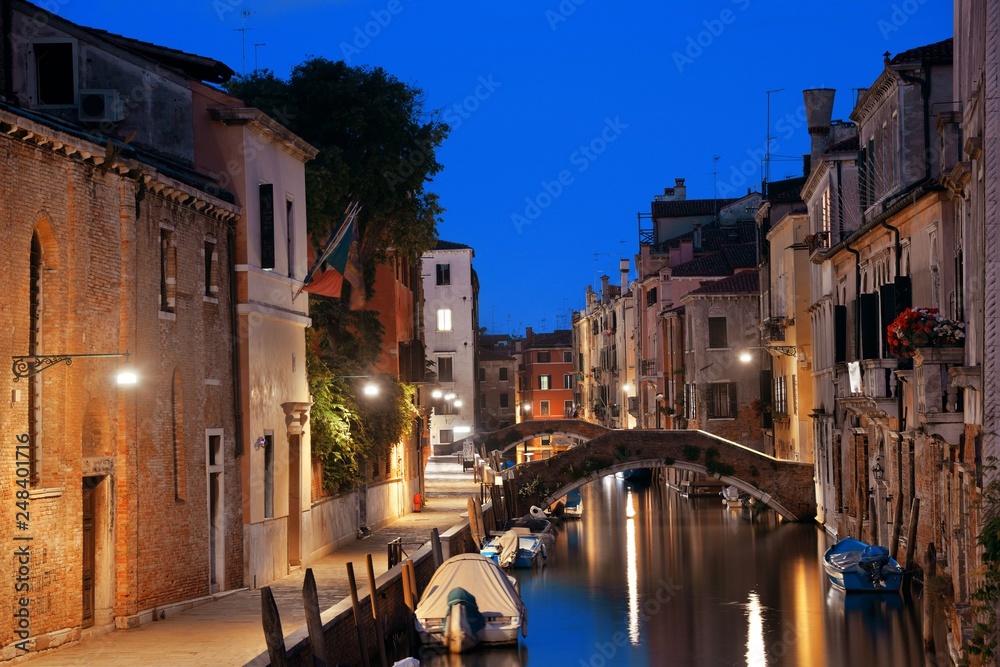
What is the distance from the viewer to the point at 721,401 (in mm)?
42375

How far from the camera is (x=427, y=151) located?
27641 millimetres

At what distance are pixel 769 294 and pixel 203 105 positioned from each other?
2197cm

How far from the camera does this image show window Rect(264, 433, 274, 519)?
19.5 m

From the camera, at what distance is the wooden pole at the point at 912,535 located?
2047 cm

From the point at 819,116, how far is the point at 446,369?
2599 centimetres

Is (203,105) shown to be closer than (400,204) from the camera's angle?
Yes

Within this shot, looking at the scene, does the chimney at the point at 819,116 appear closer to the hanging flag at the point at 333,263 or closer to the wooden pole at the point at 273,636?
the hanging flag at the point at 333,263

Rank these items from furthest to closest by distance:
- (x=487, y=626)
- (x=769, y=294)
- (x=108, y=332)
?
(x=769, y=294)
(x=487, y=626)
(x=108, y=332)

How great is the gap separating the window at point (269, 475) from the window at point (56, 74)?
5.41 m

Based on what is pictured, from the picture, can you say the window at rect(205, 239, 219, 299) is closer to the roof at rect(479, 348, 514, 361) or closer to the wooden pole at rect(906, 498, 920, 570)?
the wooden pole at rect(906, 498, 920, 570)

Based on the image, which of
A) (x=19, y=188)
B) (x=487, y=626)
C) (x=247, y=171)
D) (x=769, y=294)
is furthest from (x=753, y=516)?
Answer: (x=19, y=188)

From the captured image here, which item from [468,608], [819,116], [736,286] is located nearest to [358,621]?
[468,608]

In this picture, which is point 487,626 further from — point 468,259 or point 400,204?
point 468,259

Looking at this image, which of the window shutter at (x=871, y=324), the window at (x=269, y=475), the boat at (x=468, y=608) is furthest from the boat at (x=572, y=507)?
the window at (x=269, y=475)
